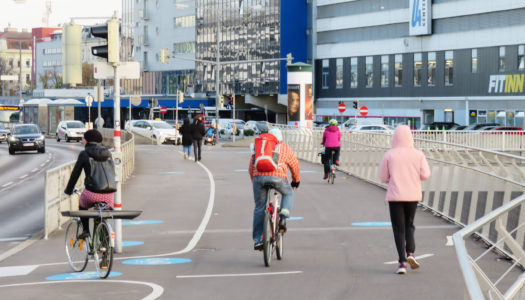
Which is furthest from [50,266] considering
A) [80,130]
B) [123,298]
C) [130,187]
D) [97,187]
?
[80,130]

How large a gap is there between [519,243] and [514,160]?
5.44m

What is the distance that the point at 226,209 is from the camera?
19250 mm

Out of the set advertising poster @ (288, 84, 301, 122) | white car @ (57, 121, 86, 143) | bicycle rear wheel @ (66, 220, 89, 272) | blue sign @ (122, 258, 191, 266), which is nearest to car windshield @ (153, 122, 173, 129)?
white car @ (57, 121, 86, 143)

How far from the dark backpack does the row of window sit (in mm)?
70120

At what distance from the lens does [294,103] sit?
49000 millimetres

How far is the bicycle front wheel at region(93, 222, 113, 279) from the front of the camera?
10398mm

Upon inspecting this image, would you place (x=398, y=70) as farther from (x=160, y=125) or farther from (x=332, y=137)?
(x=332, y=137)

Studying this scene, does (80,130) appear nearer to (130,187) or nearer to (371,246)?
(130,187)

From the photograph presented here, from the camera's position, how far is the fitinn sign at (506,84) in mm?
70875

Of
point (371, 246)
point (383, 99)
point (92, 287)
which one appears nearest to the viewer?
point (92, 287)

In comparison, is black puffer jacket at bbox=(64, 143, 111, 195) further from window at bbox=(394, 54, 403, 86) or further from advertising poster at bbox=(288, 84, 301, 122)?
window at bbox=(394, 54, 403, 86)

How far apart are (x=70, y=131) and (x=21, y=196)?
146 feet

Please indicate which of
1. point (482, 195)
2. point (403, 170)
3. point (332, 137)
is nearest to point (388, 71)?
point (332, 137)

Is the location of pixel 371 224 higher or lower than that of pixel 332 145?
lower
